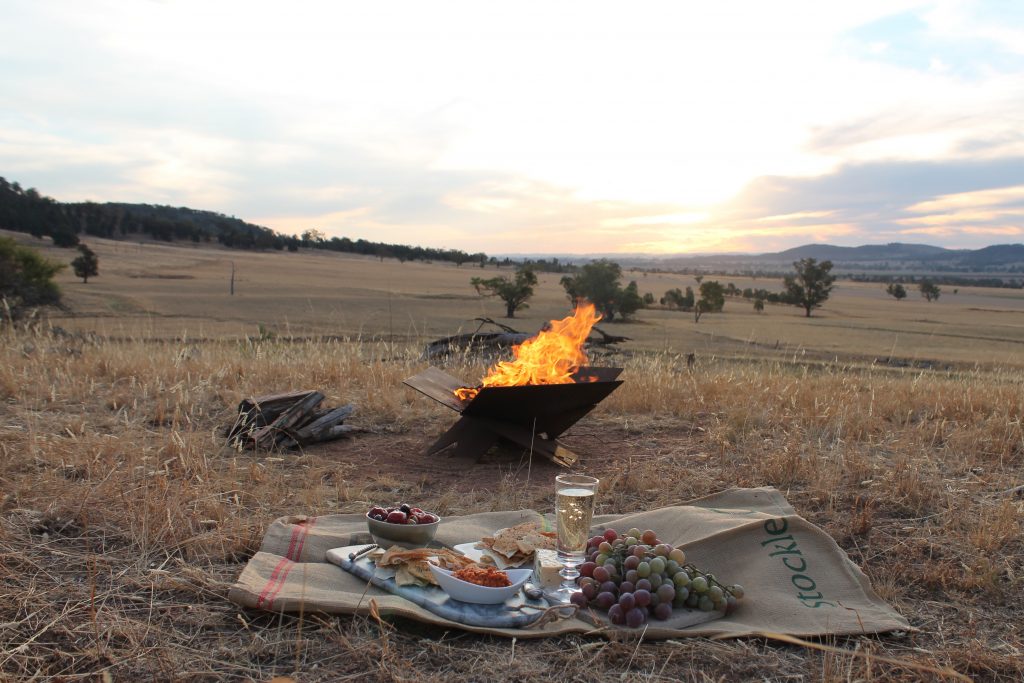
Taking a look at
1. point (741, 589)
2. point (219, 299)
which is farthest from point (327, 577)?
point (219, 299)

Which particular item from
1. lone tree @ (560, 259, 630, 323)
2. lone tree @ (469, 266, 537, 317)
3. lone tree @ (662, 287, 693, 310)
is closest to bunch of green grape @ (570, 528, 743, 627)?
lone tree @ (469, 266, 537, 317)

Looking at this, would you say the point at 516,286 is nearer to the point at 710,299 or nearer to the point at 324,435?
the point at 710,299

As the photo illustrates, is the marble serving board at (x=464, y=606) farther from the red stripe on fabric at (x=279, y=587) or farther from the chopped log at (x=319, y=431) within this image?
the chopped log at (x=319, y=431)

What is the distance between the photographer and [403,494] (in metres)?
5.11

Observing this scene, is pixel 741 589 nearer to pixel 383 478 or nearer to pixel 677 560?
pixel 677 560

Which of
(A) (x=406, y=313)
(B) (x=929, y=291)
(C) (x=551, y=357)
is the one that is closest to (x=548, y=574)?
(C) (x=551, y=357)

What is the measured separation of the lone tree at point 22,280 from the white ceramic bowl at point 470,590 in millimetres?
13743

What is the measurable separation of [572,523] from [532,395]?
2266 mm

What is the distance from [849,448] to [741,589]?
2.81 m

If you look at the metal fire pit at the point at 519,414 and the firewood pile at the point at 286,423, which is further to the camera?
the firewood pile at the point at 286,423

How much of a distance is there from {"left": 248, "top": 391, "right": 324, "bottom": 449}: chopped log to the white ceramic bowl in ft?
10.00

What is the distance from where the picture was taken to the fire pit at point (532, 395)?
18.8 ft

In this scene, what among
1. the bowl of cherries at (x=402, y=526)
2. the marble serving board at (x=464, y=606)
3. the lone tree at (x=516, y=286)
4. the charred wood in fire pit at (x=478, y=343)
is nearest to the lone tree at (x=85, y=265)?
Result: the lone tree at (x=516, y=286)

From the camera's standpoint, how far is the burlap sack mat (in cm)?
313
